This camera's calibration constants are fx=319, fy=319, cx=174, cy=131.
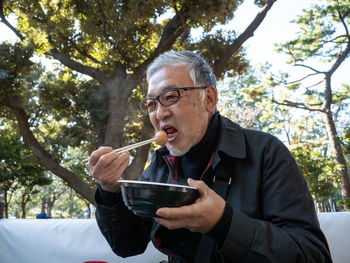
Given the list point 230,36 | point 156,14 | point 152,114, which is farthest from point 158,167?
point 230,36

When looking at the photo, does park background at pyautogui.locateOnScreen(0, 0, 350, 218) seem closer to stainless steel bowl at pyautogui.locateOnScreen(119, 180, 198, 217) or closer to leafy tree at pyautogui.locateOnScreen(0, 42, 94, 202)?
leafy tree at pyautogui.locateOnScreen(0, 42, 94, 202)

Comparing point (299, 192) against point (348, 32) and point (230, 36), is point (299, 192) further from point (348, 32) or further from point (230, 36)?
point (348, 32)

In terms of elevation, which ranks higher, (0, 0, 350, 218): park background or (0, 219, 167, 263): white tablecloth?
(0, 0, 350, 218): park background

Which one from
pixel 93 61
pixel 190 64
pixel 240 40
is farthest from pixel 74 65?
pixel 190 64

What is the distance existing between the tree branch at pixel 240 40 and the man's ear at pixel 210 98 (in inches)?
288

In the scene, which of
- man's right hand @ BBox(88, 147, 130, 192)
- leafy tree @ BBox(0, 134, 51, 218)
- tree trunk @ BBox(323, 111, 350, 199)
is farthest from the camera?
tree trunk @ BBox(323, 111, 350, 199)

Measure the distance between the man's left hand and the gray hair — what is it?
794mm

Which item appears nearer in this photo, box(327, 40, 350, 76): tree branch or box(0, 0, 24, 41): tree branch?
box(0, 0, 24, 41): tree branch

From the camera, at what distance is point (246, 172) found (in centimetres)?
131

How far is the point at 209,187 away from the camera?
1.39m

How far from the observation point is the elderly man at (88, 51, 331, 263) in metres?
0.98

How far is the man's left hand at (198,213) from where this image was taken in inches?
35.0

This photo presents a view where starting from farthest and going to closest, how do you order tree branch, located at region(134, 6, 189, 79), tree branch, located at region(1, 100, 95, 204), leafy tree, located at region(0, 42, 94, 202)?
tree branch, located at region(1, 100, 95, 204) < tree branch, located at region(134, 6, 189, 79) < leafy tree, located at region(0, 42, 94, 202)

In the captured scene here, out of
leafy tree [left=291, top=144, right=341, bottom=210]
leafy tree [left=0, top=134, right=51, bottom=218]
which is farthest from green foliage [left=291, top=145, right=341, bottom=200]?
leafy tree [left=0, top=134, right=51, bottom=218]
